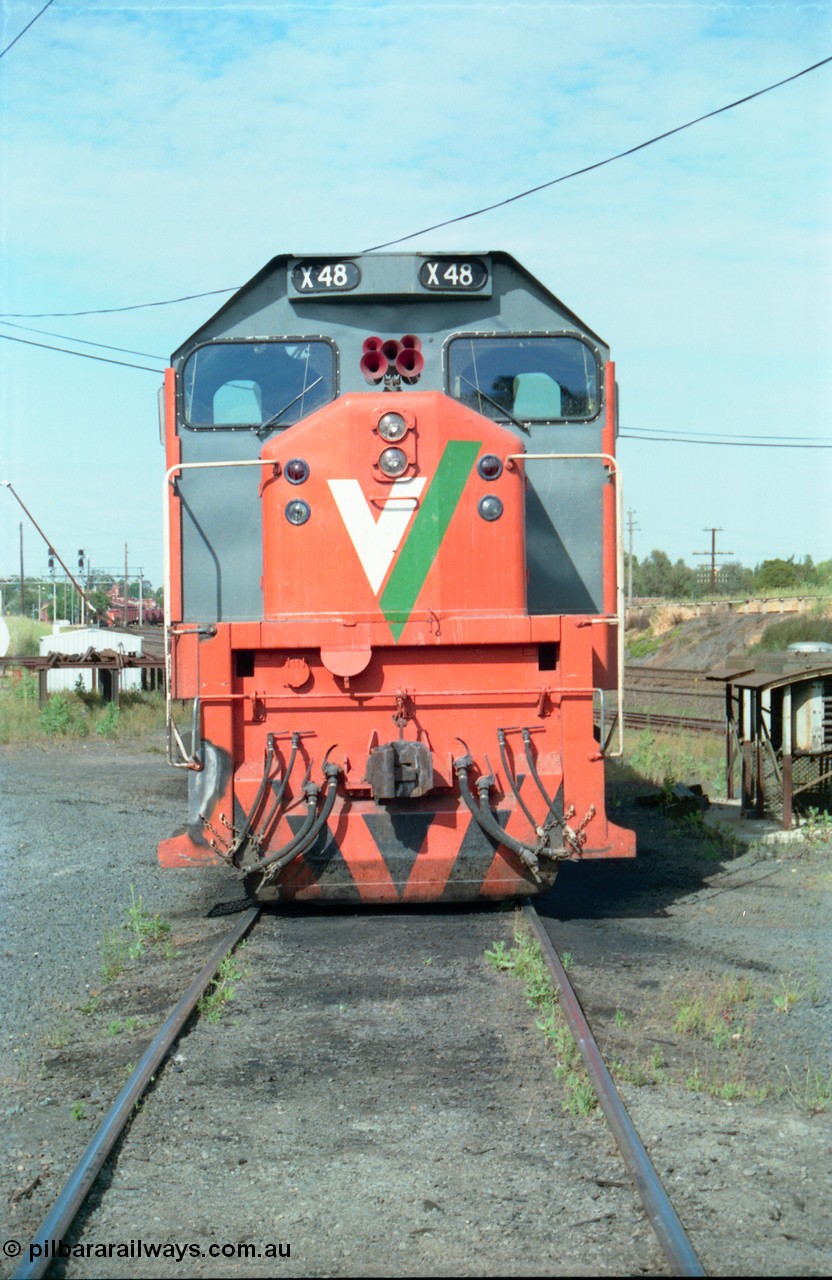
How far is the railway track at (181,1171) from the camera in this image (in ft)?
10.2

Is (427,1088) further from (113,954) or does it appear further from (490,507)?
(490,507)

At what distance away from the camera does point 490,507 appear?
21.9ft

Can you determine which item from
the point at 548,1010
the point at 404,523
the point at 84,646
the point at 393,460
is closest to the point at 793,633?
the point at 84,646

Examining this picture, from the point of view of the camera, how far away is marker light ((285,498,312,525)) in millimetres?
6652

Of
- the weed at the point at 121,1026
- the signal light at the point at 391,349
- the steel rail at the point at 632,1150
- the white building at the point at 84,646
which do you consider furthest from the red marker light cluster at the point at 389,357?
the white building at the point at 84,646

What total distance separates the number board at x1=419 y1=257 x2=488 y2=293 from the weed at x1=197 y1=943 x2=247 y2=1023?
12.6 ft

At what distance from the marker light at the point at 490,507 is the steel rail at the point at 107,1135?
103 inches

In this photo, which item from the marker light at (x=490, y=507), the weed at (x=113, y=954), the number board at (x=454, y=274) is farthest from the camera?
the number board at (x=454, y=274)

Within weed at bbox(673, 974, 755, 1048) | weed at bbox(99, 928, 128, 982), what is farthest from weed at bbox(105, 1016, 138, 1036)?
weed at bbox(673, 974, 755, 1048)

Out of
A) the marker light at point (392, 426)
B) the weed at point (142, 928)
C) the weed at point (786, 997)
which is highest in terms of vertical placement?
the marker light at point (392, 426)

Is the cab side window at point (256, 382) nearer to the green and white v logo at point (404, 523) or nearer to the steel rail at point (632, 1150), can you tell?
the green and white v logo at point (404, 523)

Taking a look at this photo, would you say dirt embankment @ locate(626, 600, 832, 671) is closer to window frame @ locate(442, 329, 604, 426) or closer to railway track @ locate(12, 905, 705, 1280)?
window frame @ locate(442, 329, 604, 426)

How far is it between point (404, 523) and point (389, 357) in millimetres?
1059

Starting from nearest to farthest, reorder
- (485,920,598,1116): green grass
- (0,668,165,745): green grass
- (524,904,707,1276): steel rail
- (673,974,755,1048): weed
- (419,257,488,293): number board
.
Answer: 1. (524,904,707,1276): steel rail
2. (485,920,598,1116): green grass
3. (673,974,755,1048): weed
4. (419,257,488,293): number board
5. (0,668,165,745): green grass
